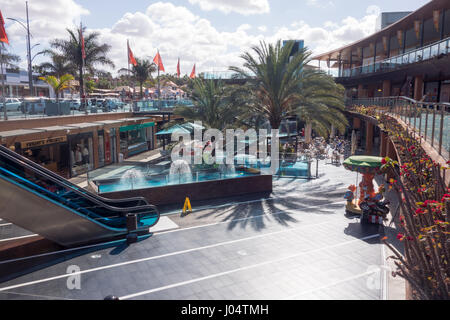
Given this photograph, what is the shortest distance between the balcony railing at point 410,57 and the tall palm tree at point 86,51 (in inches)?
925

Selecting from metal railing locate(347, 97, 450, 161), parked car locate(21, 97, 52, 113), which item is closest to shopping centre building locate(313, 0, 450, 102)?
metal railing locate(347, 97, 450, 161)

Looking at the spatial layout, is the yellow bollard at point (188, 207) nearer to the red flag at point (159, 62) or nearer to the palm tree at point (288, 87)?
the palm tree at point (288, 87)

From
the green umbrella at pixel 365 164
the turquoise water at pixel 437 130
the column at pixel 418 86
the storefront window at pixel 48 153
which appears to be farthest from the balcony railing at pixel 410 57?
A: the storefront window at pixel 48 153

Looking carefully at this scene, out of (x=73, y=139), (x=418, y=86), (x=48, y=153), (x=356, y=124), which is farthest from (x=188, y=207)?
(x=356, y=124)

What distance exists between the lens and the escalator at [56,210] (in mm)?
9992

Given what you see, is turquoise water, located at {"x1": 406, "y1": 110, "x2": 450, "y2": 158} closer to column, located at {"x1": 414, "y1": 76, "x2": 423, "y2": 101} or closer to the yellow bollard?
the yellow bollard

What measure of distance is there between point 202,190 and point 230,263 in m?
7.35

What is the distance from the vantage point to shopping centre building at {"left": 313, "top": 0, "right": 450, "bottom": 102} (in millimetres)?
22016

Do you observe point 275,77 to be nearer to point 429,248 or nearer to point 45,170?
point 45,170

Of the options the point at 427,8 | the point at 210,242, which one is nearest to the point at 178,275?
the point at 210,242

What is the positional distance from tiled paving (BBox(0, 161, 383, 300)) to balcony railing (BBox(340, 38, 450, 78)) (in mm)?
11979

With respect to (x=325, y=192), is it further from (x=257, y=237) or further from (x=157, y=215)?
(x=157, y=215)

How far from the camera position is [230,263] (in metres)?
9.77
